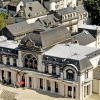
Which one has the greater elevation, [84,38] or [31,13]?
[31,13]

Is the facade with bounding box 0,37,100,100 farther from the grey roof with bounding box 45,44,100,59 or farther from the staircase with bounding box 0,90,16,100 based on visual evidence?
the staircase with bounding box 0,90,16,100

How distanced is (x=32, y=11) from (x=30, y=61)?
1615 inches

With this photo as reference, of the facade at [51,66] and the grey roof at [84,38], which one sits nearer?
the facade at [51,66]

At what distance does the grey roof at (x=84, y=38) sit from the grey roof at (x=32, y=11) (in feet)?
82.7

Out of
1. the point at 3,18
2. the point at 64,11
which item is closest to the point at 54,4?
the point at 64,11

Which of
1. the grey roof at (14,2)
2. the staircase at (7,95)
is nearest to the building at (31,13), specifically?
the grey roof at (14,2)

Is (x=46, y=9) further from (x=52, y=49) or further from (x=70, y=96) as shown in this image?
(x=70, y=96)

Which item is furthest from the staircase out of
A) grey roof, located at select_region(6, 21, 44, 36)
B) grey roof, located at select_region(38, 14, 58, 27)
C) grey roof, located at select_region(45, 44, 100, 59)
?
grey roof, located at select_region(38, 14, 58, 27)

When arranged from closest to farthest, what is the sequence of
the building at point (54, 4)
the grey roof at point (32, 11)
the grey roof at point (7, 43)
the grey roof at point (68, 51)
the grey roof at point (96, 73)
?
the grey roof at point (96, 73) → the grey roof at point (68, 51) → the grey roof at point (7, 43) → the grey roof at point (32, 11) → the building at point (54, 4)

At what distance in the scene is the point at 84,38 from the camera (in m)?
106

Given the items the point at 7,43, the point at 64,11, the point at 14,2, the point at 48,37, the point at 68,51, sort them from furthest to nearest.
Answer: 1. the point at 14,2
2. the point at 64,11
3. the point at 7,43
4. the point at 48,37
5. the point at 68,51

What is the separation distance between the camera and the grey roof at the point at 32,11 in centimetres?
12693

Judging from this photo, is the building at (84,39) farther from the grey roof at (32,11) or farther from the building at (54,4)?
the building at (54,4)

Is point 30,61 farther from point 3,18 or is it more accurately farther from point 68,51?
point 3,18
